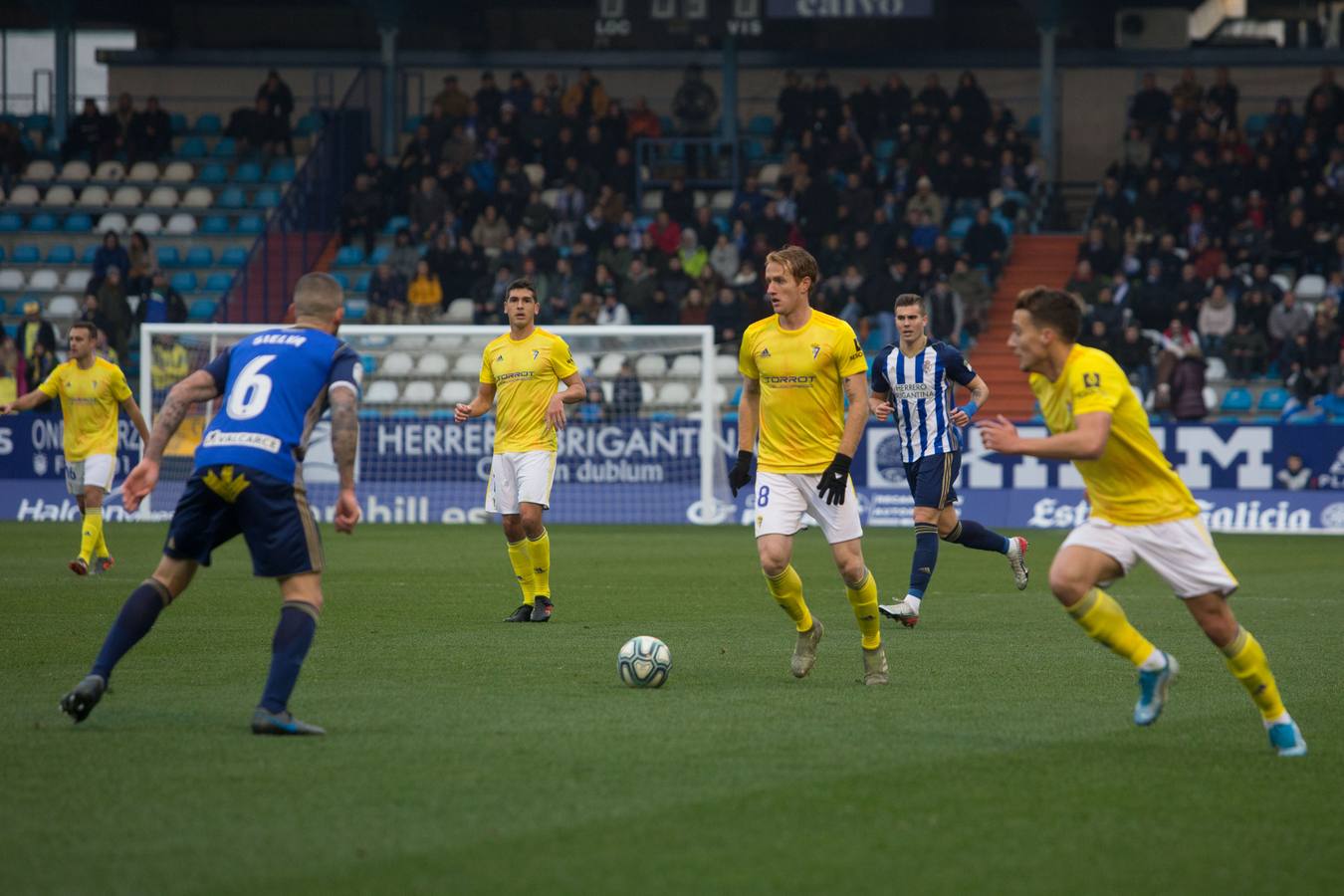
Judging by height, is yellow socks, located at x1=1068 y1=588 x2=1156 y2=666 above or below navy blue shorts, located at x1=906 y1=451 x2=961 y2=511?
below

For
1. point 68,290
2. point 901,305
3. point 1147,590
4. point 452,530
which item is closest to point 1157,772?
point 901,305

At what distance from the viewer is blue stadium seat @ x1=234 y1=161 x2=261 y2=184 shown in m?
33.2

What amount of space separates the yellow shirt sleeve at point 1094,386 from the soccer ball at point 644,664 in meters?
2.73

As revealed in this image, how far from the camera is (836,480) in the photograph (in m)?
9.02

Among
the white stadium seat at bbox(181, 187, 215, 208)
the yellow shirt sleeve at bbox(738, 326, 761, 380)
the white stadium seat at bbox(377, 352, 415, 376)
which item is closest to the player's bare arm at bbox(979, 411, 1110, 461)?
the yellow shirt sleeve at bbox(738, 326, 761, 380)

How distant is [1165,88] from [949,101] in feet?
19.4

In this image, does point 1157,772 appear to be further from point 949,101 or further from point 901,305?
point 949,101

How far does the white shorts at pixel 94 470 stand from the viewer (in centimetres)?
1611

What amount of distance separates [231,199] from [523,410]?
69.8 ft

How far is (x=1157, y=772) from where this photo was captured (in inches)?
263

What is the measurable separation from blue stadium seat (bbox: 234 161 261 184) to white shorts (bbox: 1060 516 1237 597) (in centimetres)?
2828

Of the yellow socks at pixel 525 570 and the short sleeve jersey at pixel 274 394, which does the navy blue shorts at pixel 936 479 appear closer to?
the yellow socks at pixel 525 570

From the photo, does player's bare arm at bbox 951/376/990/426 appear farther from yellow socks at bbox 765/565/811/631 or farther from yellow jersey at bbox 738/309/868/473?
yellow socks at bbox 765/565/811/631

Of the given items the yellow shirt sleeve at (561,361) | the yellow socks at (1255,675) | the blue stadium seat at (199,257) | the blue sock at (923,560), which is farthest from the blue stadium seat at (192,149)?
the yellow socks at (1255,675)
